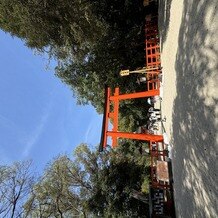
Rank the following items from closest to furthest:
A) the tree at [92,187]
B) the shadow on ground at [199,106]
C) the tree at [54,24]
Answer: the shadow on ground at [199,106] < the tree at [54,24] < the tree at [92,187]

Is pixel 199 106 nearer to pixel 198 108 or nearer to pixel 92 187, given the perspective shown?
pixel 198 108

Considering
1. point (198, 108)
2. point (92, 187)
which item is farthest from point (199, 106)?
point (92, 187)

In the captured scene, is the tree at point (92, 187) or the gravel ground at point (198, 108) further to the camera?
the tree at point (92, 187)

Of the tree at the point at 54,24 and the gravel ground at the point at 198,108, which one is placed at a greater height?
the tree at the point at 54,24

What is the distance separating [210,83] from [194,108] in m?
1.38

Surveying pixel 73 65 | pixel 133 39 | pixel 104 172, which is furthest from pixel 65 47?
pixel 104 172

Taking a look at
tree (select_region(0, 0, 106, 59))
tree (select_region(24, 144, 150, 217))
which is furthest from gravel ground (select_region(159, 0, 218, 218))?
tree (select_region(24, 144, 150, 217))

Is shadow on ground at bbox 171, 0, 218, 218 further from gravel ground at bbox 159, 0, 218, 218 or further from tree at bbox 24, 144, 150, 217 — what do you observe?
tree at bbox 24, 144, 150, 217

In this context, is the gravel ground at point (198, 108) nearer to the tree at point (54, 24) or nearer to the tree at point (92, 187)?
the tree at point (54, 24)

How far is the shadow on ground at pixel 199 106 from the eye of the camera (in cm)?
616

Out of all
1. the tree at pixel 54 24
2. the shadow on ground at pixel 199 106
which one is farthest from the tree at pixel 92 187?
the shadow on ground at pixel 199 106

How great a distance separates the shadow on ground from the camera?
20.2 feet

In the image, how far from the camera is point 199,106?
277 inches

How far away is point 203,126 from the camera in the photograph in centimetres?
674
